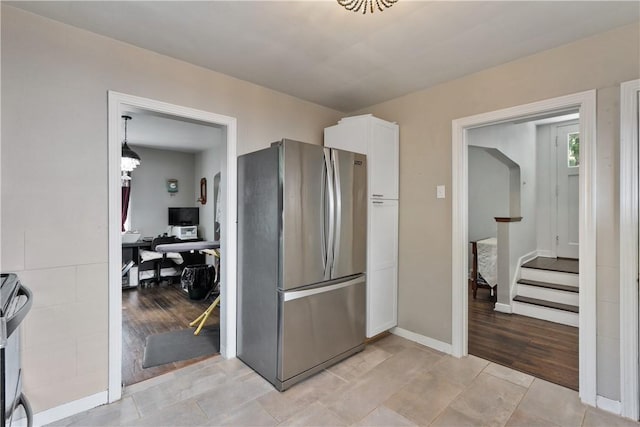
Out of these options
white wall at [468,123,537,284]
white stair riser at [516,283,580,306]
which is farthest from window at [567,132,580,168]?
white stair riser at [516,283,580,306]

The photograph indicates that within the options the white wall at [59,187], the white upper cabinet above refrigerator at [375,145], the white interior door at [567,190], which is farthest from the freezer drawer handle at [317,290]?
the white interior door at [567,190]

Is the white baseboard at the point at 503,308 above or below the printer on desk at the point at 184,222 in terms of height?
below

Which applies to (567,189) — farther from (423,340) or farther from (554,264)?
(423,340)

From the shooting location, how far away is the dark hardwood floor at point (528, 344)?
98.1 inches

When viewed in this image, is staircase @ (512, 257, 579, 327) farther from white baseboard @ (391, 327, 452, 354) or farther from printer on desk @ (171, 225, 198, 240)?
printer on desk @ (171, 225, 198, 240)

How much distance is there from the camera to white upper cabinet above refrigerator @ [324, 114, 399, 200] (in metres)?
2.91

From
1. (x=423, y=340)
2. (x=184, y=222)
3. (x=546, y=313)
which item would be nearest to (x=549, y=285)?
(x=546, y=313)

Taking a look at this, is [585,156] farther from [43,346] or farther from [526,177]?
[43,346]

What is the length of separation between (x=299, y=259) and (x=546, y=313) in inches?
129

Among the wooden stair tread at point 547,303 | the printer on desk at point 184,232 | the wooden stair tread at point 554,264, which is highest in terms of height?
the printer on desk at point 184,232

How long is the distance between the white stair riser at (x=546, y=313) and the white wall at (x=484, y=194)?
2.14m

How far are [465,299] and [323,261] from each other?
55.6 inches

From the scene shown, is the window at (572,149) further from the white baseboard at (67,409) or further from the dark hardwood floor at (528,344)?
the white baseboard at (67,409)

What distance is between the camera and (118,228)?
6.94 ft
